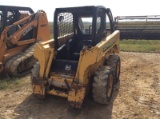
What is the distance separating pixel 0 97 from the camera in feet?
18.9

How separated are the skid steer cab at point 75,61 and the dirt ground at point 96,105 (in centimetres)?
25

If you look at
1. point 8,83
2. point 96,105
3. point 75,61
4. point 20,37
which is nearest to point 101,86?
point 96,105

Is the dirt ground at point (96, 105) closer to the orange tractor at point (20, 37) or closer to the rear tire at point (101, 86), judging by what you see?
the rear tire at point (101, 86)

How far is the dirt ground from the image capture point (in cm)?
478

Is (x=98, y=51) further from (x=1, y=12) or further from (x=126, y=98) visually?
(x=1, y=12)

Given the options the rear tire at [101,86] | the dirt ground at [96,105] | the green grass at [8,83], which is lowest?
the green grass at [8,83]

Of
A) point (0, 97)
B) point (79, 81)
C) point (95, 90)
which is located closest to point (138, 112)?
point (95, 90)

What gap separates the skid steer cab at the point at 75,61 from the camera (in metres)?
4.77

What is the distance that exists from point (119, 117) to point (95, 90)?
0.73 metres

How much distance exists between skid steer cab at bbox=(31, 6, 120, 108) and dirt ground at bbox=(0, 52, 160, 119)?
0.25 metres

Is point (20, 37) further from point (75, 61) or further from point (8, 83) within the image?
point (75, 61)

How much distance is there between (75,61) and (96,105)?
1094 mm

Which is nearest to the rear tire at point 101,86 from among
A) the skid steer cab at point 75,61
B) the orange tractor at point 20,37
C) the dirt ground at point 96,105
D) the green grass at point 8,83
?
the skid steer cab at point 75,61

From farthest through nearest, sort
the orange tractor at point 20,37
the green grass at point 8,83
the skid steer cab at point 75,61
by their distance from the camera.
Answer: the orange tractor at point 20,37
the green grass at point 8,83
the skid steer cab at point 75,61
